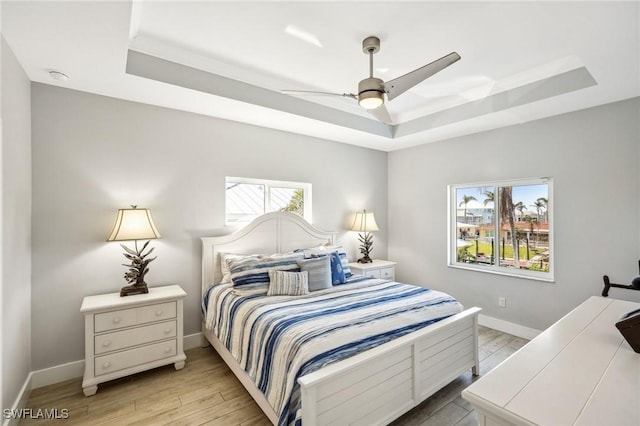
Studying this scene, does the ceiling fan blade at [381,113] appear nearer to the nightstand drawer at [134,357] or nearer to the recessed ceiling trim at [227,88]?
the recessed ceiling trim at [227,88]

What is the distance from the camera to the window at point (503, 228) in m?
3.44

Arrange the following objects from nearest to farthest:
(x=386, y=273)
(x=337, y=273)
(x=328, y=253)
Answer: (x=337, y=273), (x=328, y=253), (x=386, y=273)

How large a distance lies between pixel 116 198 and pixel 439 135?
3861 mm

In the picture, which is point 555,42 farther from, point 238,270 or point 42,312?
point 42,312

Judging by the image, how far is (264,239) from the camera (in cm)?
355

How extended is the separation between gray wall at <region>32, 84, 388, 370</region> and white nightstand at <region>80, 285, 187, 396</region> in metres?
0.30

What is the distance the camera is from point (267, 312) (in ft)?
7.42

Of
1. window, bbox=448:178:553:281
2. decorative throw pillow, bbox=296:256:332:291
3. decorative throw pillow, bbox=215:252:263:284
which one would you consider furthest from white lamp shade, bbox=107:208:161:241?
window, bbox=448:178:553:281

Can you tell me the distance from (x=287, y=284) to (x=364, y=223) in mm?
1959

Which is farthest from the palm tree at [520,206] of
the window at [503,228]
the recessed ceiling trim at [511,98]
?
the recessed ceiling trim at [511,98]

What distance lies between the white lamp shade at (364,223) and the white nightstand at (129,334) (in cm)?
248

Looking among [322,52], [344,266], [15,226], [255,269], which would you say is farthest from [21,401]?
[322,52]

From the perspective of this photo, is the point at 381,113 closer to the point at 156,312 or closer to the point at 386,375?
the point at 386,375

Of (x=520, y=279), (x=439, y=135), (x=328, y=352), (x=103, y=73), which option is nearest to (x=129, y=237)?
(x=103, y=73)
